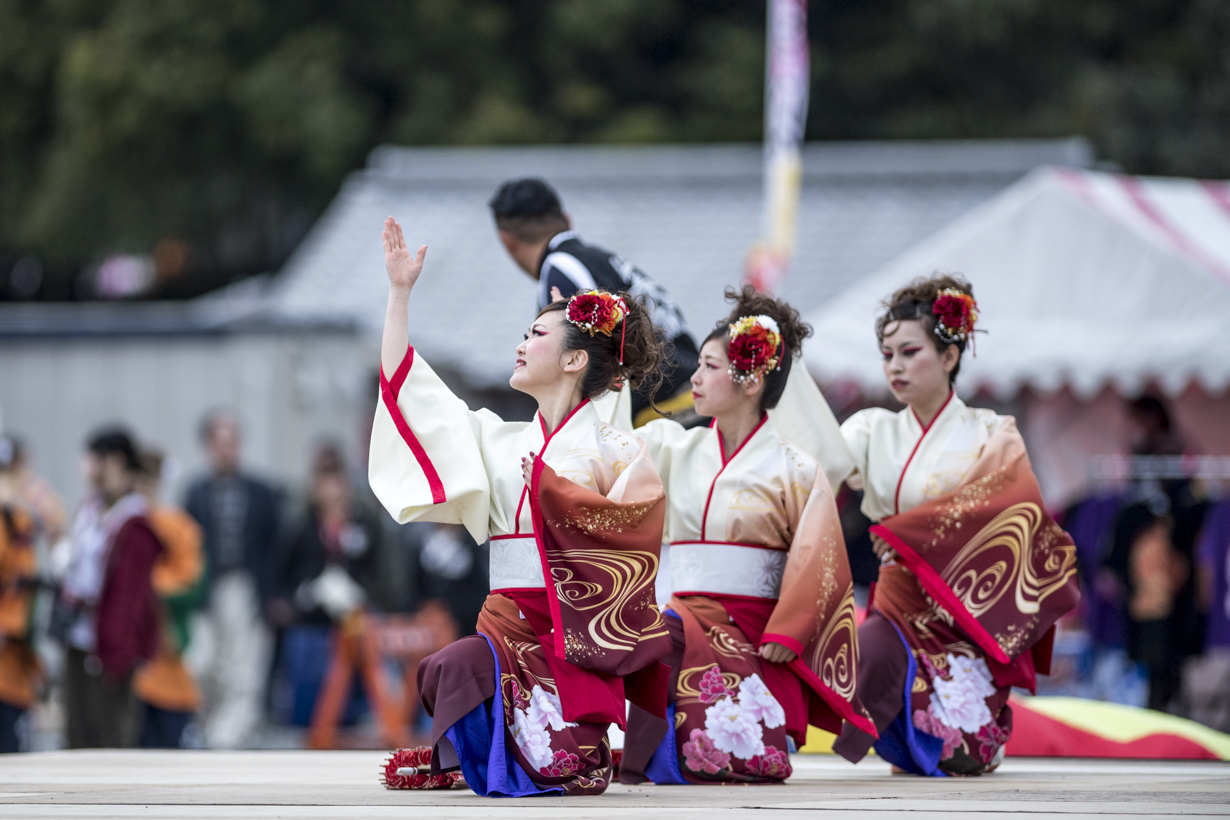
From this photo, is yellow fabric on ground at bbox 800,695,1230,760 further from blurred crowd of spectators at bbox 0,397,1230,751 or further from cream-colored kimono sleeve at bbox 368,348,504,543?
cream-colored kimono sleeve at bbox 368,348,504,543

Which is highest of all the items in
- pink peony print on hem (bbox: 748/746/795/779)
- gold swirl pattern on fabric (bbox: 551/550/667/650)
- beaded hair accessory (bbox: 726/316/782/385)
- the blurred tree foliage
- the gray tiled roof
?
the blurred tree foliage

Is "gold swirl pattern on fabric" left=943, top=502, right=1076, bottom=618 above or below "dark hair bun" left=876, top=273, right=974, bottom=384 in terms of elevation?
below

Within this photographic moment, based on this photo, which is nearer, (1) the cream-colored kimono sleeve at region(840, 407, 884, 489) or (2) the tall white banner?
(1) the cream-colored kimono sleeve at region(840, 407, 884, 489)

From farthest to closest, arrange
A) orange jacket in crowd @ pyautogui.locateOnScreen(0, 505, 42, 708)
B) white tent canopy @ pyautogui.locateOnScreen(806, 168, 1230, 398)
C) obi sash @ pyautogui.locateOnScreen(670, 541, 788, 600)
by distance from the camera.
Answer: white tent canopy @ pyautogui.locateOnScreen(806, 168, 1230, 398)
orange jacket in crowd @ pyautogui.locateOnScreen(0, 505, 42, 708)
obi sash @ pyautogui.locateOnScreen(670, 541, 788, 600)

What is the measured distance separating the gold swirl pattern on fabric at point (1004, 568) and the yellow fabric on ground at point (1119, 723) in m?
1.25

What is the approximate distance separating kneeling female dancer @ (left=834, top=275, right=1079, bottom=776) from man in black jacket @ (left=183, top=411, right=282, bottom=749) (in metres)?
4.88

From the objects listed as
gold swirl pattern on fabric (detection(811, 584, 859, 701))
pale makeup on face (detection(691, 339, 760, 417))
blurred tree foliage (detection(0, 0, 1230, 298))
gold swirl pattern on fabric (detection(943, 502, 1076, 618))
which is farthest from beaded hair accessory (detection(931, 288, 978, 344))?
blurred tree foliage (detection(0, 0, 1230, 298))

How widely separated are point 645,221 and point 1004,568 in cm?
859

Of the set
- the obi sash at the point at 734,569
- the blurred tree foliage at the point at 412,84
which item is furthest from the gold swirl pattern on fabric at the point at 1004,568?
the blurred tree foliage at the point at 412,84

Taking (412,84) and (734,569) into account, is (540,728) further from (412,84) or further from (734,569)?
(412,84)

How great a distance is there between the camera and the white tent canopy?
25.0ft

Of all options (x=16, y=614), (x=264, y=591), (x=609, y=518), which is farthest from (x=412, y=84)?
(x=609, y=518)

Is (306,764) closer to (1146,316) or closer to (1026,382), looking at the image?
(1026,382)

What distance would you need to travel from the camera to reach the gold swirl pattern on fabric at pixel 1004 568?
4.10 meters
